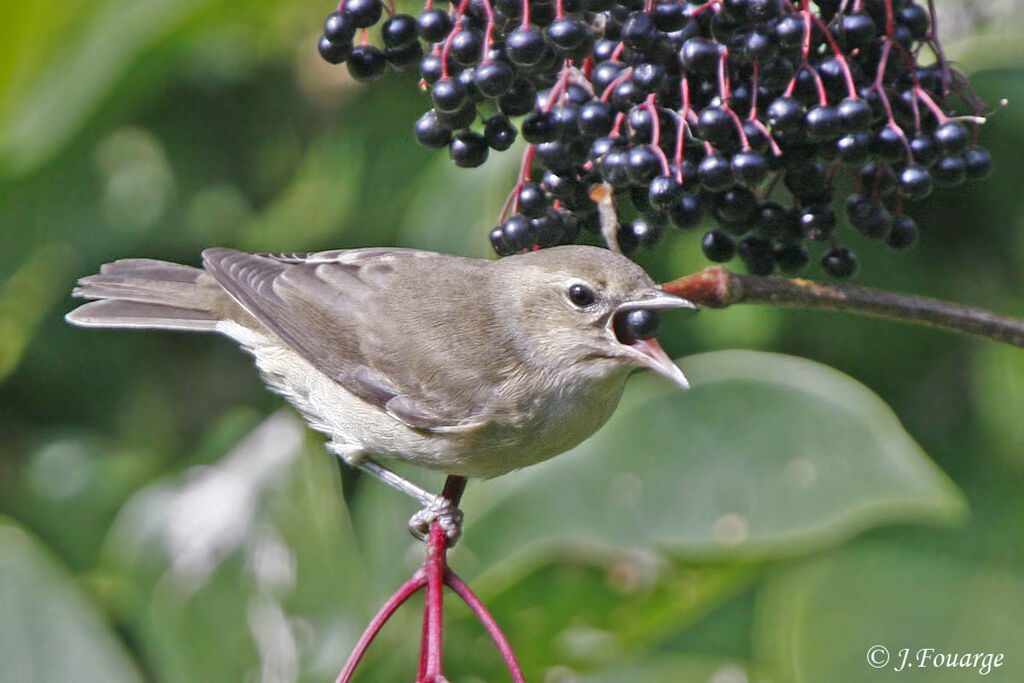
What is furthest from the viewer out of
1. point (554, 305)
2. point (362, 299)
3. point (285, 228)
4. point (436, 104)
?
point (285, 228)

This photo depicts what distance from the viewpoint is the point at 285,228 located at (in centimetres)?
399

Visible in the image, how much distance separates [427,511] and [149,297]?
112 cm

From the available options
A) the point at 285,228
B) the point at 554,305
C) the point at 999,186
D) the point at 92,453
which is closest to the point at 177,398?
the point at 92,453

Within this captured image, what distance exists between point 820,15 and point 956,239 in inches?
69.0

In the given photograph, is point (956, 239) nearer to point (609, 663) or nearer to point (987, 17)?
point (987, 17)

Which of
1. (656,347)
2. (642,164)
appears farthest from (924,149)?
(656,347)

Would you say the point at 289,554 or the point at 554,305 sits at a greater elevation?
the point at 554,305

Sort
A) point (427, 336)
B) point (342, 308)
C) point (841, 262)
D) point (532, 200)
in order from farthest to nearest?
point (342, 308), point (427, 336), point (841, 262), point (532, 200)

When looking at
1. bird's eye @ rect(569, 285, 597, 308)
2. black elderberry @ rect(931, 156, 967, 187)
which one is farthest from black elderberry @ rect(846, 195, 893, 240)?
bird's eye @ rect(569, 285, 597, 308)

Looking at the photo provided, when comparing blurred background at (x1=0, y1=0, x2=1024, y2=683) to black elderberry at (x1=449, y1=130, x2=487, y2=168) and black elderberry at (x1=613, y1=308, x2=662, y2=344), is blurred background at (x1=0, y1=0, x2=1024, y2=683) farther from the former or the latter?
black elderberry at (x1=449, y1=130, x2=487, y2=168)

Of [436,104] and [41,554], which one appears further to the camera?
[41,554]

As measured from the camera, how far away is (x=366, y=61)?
236 cm

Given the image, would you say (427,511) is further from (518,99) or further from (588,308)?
(518,99)

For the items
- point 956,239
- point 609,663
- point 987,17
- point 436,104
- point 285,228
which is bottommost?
point 609,663
